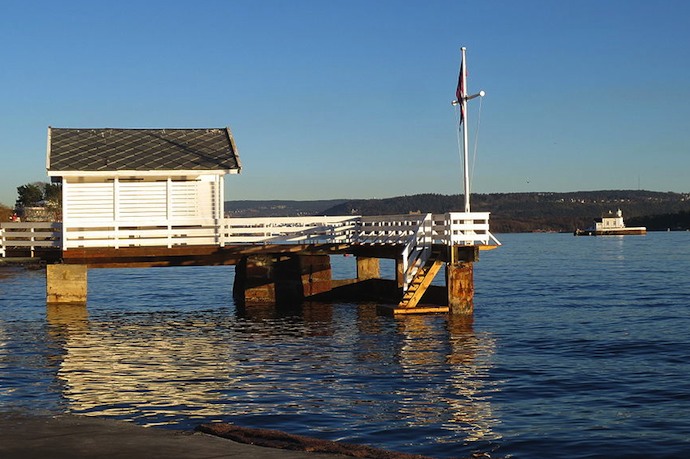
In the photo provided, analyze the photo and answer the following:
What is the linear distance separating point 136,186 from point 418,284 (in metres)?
11.5

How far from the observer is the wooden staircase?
104ft

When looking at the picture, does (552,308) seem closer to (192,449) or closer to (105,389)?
(105,389)

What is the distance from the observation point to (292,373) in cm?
2044

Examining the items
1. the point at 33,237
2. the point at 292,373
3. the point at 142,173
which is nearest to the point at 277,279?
the point at 142,173

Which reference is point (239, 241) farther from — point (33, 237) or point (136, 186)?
point (33, 237)

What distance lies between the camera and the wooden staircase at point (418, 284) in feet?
104

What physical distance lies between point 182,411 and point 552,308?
26.0m

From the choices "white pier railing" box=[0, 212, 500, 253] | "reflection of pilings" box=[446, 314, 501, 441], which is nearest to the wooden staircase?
"white pier railing" box=[0, 212, 500, 253]

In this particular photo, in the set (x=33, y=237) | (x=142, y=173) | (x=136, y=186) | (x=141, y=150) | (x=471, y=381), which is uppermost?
(x=141, y=150)

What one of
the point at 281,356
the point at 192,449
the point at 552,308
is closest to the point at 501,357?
the point at 281,356

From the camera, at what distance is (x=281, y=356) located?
76.4 feet

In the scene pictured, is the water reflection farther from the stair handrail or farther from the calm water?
the stair handrail

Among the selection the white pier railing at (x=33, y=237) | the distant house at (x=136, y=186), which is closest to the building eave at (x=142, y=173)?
the distant house at (x=136, y=186)

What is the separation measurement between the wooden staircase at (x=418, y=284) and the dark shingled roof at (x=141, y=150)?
8.98 m
